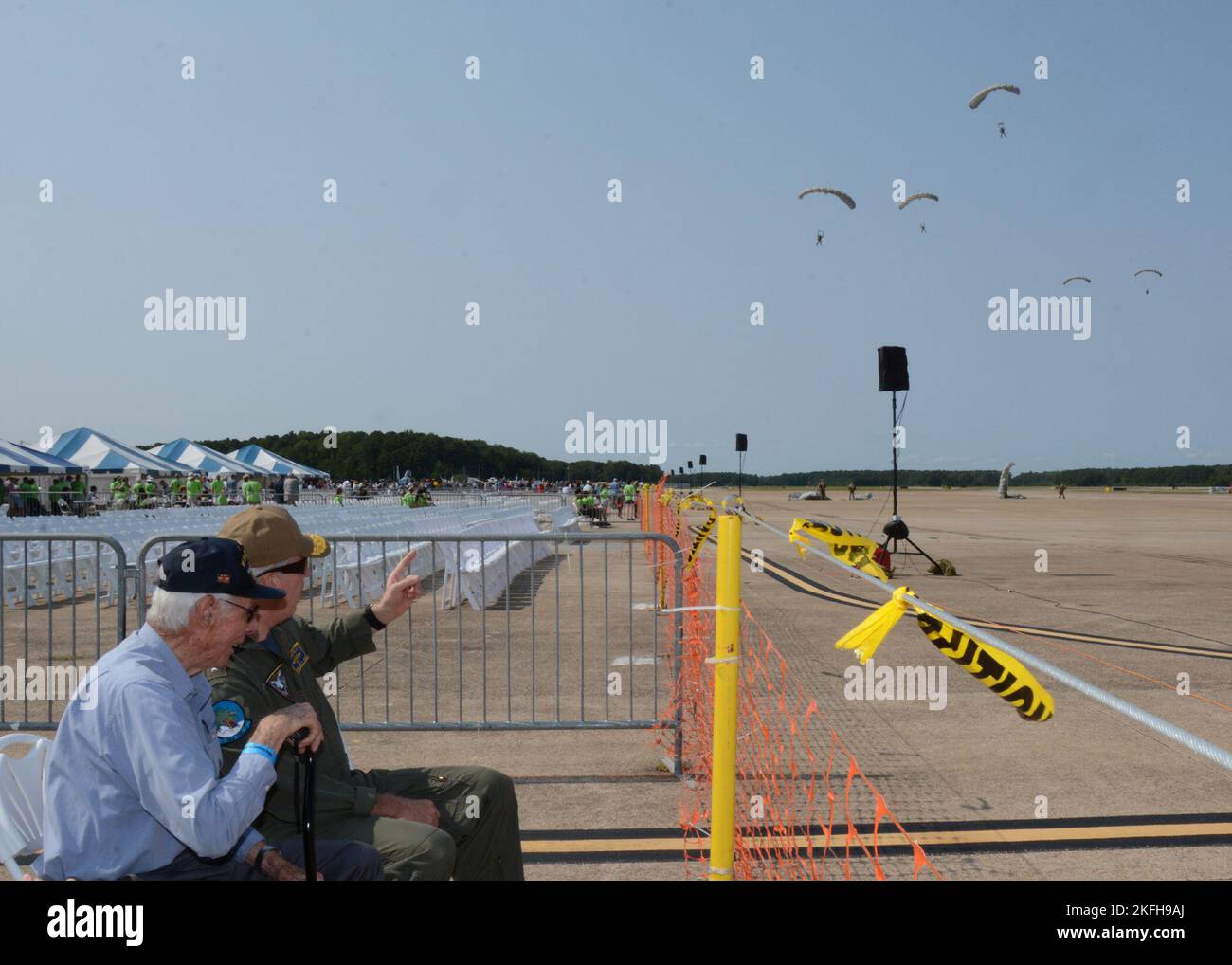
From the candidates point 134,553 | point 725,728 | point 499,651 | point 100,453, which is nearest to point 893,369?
point 499,651

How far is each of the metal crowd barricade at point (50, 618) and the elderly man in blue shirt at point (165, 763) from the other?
337cm

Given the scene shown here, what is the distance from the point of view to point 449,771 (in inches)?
145

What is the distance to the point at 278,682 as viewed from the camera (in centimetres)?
338

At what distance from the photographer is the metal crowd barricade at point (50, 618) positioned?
6582 mm

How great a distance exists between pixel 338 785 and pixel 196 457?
4820 centimetres

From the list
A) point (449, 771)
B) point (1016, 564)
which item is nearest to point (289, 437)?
point (1016, 564)

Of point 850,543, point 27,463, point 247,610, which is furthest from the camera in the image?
point 27,463

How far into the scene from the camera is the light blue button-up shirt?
241cm

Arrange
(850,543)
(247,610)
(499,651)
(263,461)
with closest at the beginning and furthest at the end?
(247,610), (850,543), (499,651), (263,461)

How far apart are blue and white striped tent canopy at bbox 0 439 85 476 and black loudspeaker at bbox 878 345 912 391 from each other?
26.0 meters

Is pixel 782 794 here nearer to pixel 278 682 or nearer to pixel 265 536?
pixel 278 682

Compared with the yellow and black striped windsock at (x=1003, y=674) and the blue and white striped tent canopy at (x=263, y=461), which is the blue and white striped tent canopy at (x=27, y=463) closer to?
the blue and white striped tent canopy at (x=263, y=461)

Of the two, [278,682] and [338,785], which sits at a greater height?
[278,682]
